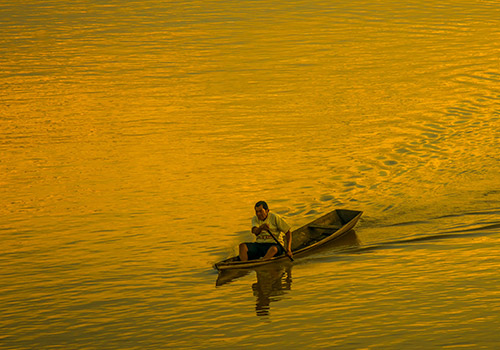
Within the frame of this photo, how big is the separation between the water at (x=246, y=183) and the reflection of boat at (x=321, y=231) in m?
0.36

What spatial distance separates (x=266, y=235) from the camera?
19.4 metres

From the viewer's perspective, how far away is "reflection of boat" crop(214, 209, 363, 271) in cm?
2003

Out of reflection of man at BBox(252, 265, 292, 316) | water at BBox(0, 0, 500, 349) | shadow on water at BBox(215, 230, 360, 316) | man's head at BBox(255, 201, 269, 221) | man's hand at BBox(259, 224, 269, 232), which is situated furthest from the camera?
man's hand at BBox(259, 224, 269, 232)

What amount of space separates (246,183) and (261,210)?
25.7 feet

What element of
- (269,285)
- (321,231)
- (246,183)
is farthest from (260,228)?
(246,183)

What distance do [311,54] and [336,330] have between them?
31439mm

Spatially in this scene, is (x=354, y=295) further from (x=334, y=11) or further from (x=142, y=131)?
(x=334, y=11)

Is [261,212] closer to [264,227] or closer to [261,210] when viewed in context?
[261,210]

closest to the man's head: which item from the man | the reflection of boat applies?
the man

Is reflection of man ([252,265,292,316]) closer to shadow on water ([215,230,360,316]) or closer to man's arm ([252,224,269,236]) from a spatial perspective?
shadow on water ([215,230,360,316])

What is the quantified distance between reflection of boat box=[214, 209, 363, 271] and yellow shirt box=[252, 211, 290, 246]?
0.47 metres

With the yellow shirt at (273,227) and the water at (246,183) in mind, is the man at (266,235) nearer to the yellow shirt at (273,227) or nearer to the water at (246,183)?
the yellow shirt at (273,227)

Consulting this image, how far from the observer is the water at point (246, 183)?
1714 centimetres

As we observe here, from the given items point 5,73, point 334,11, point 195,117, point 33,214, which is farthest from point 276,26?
point 33,214
